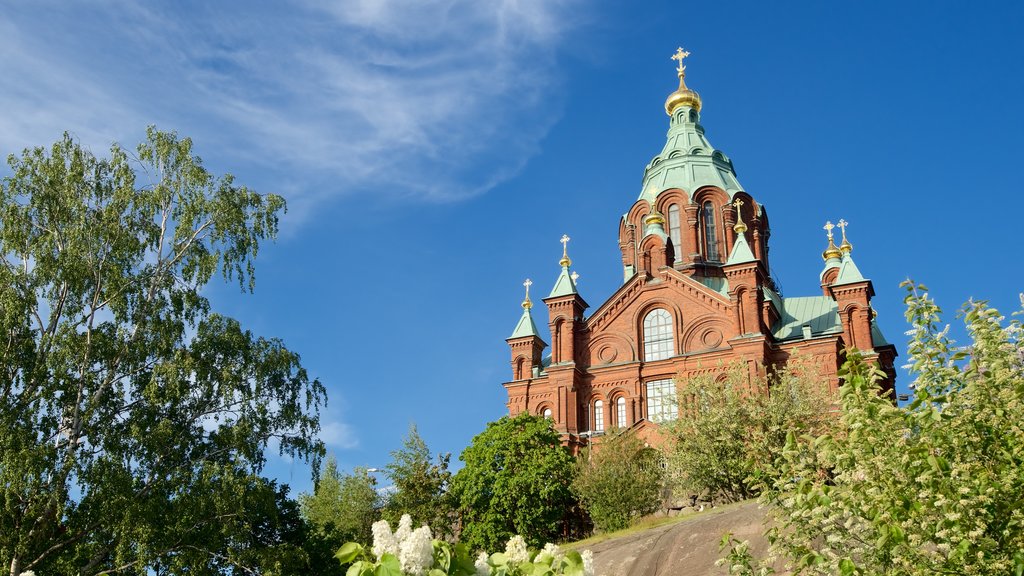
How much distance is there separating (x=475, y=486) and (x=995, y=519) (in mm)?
30882

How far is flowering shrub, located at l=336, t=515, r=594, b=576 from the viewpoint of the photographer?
6906 millimetres

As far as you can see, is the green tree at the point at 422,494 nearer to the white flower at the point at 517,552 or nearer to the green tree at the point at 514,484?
the green tree at the point at 514,484

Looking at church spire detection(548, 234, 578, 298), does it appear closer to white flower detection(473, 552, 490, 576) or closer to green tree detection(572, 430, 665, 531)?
green tree detection(572, 430, 665, 531)

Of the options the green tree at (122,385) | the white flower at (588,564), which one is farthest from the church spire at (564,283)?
the white flower at (588,564)

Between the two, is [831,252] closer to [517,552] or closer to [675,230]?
[675,230]

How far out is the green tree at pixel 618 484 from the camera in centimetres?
3788

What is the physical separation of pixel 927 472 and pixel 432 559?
20.7ft

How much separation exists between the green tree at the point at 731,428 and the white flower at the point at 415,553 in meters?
28.4

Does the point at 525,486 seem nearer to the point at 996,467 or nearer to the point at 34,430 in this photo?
the point at 34,430

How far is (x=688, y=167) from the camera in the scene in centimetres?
5697

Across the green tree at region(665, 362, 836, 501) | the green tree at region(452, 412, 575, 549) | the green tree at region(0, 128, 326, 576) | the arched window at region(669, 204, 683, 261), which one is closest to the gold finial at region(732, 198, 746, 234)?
the arched window at region(669, 204, 683, 261)

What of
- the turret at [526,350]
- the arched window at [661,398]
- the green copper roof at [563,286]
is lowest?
the arched window at [661,398]

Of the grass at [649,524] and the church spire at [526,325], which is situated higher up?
the church spire at [526,325]

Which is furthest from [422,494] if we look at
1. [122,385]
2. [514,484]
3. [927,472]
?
[927,472]
